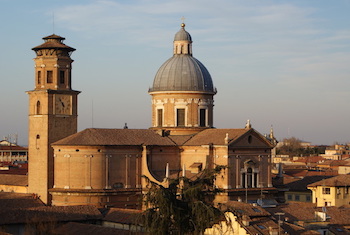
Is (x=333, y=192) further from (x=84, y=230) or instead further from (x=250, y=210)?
(x=84, y=230)

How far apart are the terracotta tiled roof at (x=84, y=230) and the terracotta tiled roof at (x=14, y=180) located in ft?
55.2

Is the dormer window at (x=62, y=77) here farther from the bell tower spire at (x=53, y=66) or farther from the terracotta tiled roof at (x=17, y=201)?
the terracotta tiled roof at (x=17, y=201)

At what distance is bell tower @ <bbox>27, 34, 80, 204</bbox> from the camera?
59125 mm

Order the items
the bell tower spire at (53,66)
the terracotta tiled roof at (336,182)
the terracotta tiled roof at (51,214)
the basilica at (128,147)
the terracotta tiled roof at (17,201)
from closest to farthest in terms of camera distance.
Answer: the terracotta tiled roof at (51,214) → the terracotta tiled roof at (17,201) → the basilica at (128,147) → the bell tower spire at (53,66) → the terracotta tiled roof at (336,182)

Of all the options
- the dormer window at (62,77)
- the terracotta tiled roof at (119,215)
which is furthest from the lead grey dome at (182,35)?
the terracotta tiled roof at (119,215)

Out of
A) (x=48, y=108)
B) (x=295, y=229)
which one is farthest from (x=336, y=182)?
(x=48, y=108)

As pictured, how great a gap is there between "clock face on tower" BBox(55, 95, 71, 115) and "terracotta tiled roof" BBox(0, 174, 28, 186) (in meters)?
7.10

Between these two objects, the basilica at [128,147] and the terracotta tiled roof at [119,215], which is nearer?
the terracotta tiled roof at [119,215]

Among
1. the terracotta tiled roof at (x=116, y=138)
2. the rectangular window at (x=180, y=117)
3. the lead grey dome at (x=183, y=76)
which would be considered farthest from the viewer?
the lead grey dome at (x=183, y=76)

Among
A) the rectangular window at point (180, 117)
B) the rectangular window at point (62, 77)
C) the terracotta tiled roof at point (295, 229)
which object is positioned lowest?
the terracotta tiled roof at point (295, 229)

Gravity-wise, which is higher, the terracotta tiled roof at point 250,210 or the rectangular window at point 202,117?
the rectangular window at point 202,117

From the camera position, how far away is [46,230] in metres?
45.8

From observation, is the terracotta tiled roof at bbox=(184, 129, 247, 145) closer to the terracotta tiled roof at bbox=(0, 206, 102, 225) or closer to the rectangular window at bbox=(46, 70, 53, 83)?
the terracotta tiled roof at bbox=(0, 206, 102, 225)

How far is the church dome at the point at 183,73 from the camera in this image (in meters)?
63.2
